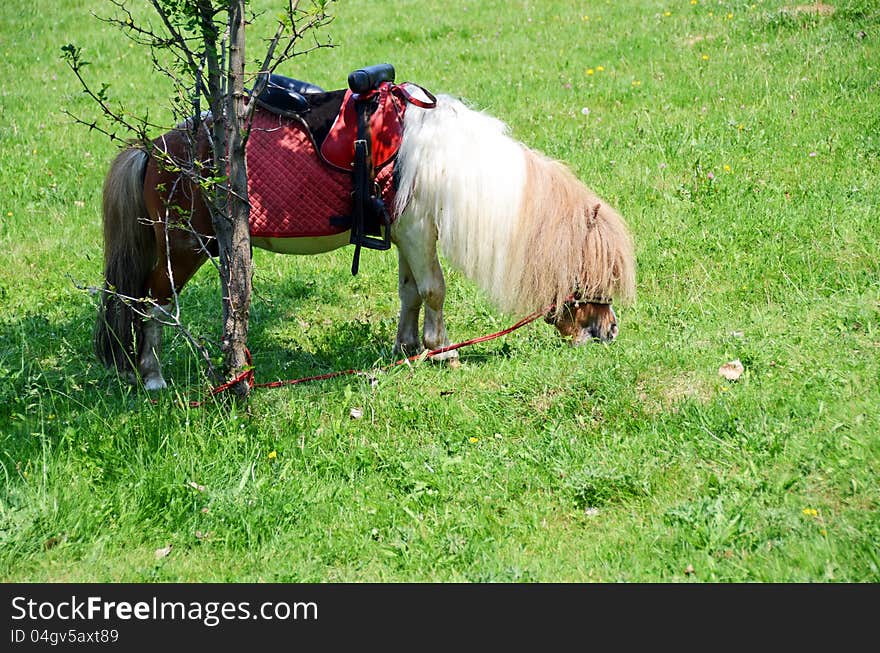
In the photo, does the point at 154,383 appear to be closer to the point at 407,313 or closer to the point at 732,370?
the point at 407,313

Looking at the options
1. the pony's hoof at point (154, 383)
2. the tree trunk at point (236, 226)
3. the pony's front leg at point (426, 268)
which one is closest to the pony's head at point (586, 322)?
the pony's front leg at point (426, 268)

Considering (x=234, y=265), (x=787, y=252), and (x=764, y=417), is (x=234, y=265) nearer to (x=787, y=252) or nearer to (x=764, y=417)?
(x=764, y=417)

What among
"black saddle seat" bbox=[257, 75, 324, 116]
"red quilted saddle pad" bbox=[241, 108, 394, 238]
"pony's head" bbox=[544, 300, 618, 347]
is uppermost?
"black saddle seat" bbox=[257, 75, 324, 116]

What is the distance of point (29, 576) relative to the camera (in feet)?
12.0

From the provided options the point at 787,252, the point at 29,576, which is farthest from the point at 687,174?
the point at 29,576

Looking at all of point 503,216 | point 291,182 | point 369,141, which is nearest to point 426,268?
point 503,216

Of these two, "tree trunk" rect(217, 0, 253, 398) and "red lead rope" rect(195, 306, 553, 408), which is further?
"red lead rope" rect(195, 306, 553, 408)

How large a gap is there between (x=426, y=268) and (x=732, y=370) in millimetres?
1893

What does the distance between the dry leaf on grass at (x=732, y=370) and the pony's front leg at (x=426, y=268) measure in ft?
5.41

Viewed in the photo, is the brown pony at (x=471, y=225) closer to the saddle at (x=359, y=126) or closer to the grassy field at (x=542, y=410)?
the saddle at (x=359, y=126)

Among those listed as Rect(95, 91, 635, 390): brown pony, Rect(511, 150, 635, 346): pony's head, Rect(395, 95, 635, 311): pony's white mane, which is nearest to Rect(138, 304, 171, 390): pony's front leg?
Rect(95, 91, 635, 390): brown pony

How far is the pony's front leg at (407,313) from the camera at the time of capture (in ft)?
19.3

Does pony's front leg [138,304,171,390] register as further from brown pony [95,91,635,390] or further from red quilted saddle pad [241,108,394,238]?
red quilted saddle pad [241,108,394,238]

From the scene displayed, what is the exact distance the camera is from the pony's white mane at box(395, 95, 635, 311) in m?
5.15
